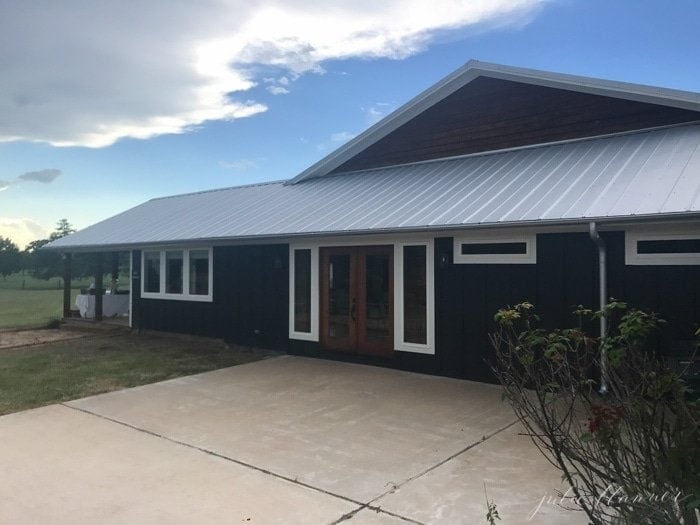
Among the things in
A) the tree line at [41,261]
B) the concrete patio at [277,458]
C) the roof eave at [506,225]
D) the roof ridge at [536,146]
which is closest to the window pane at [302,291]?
the roof eave at [506,225]

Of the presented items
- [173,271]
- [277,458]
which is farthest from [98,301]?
[277,458]

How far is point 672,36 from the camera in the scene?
9.62m

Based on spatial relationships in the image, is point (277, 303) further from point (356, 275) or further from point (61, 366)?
point (61, 366)

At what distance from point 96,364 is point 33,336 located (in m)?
5.28

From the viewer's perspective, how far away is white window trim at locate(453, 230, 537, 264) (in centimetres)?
666

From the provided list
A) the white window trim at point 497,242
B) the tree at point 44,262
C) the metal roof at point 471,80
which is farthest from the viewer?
the tree at point 44,262

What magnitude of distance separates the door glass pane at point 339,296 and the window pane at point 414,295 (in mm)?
1177

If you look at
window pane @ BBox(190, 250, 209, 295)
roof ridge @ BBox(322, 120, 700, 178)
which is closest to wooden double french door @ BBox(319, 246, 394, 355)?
roof ridge @ BBox(322, 120, 700, 178)

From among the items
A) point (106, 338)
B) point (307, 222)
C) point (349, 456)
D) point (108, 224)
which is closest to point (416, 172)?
point (307, 222)

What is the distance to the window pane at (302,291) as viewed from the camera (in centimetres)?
920

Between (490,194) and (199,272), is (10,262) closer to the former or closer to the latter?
(199,272)

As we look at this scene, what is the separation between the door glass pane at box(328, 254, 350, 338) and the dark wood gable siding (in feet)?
9.82

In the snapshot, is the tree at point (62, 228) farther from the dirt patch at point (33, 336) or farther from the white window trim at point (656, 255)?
the white window trim at point (656, 255)

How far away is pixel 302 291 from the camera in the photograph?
9297 mm
